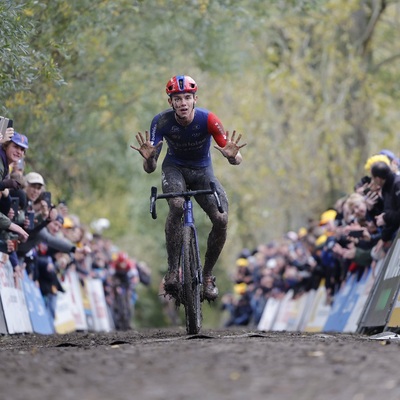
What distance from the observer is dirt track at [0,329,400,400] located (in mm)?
7188

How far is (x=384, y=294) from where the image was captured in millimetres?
15844

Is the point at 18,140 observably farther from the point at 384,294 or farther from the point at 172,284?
the point at 384,294

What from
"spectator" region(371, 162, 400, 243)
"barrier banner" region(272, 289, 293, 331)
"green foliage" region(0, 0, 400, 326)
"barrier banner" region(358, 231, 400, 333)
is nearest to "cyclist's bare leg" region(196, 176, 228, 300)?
"barrier banner" region(358, 231, 400, 333)

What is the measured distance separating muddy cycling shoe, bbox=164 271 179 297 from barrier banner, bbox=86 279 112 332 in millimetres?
14451

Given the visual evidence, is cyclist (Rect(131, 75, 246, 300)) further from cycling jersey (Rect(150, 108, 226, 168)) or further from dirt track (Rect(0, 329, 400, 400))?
dirt track (Rect(0, 329, 400, 400))

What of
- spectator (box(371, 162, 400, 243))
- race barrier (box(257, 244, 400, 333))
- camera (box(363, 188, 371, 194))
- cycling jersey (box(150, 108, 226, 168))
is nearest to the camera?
cycling jersey (box(150, 108, 226, 168))

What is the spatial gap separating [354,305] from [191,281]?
7.05 meters

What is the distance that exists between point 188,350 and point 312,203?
96.3 feet

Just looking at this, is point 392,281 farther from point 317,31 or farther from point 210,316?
point 210,316

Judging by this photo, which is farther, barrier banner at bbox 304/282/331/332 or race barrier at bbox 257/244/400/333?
barrier banner at bbox 304/282/331/332

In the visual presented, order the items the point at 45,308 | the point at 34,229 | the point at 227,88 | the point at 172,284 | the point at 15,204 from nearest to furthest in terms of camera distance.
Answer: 1. the point at 172,284
2. the point at 15,204
3. the point at 34,229
4. the point at 45,308
5. the point at 227,88

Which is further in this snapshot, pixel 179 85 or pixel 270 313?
pixel 270 313

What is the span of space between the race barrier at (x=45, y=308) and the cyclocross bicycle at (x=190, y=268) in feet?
14.6

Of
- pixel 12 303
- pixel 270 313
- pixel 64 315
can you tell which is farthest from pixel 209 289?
pixel 270 313
